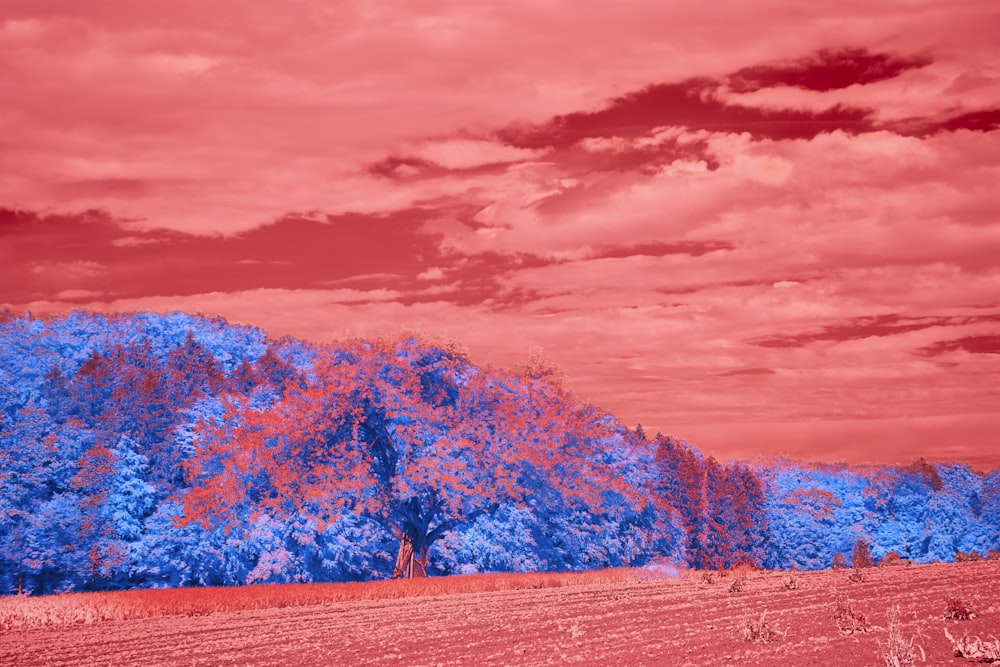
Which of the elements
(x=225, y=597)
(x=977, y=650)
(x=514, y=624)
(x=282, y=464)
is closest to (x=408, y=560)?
(x=282, y=464)

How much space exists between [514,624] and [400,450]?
32186mm

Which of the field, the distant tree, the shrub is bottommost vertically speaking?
the distant tree

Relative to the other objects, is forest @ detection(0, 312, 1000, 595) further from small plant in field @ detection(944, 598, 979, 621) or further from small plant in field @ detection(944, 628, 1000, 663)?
small plant in field @ detection(944, 628, 1000, 663)

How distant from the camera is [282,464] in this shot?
60.0 m

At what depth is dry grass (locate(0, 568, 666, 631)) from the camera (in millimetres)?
41625

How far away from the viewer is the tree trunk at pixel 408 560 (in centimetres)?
6300

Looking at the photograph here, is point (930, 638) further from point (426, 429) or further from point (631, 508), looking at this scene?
point (631, 508)

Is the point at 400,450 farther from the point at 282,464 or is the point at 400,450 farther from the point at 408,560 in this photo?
the point at 282,464

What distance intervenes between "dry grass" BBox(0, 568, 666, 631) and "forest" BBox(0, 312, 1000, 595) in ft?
21.3

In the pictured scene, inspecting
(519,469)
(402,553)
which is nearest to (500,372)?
(519,469)

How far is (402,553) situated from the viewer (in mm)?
63875

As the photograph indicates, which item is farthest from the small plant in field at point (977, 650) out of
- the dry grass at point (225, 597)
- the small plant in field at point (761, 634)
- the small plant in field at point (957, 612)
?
the dry grass at point (225, 597)

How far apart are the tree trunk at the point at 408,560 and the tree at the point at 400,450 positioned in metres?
0.09

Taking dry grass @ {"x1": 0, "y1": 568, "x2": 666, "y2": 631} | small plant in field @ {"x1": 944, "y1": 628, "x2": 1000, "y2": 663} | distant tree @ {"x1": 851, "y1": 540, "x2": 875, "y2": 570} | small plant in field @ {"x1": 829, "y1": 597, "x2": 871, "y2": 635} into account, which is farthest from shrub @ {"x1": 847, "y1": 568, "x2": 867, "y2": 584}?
distant tree @ {"x1": 851, "y1": 540, "x2": 875, "y2": 570}
